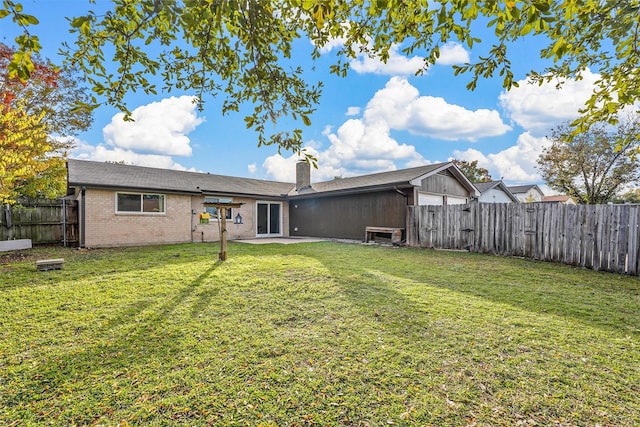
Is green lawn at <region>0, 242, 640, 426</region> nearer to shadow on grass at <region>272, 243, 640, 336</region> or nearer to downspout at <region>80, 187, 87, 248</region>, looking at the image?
shadow on grass at <region>272, 243, 640, 336</region>

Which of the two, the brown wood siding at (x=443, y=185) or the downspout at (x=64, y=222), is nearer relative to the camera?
the downspout at (x=64, y=222)

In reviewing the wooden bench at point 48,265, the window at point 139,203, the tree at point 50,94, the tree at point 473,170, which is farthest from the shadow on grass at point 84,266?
the tree at point 473,170

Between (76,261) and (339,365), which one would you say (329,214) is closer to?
(76,261)

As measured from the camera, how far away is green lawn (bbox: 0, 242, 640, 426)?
1.95 meters

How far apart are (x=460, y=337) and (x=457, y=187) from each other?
12909 millimetres

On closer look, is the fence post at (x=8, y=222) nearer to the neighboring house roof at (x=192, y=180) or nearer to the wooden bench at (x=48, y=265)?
the neighboring house roof at (x=192, y=180)

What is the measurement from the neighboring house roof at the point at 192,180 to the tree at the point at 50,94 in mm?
1865

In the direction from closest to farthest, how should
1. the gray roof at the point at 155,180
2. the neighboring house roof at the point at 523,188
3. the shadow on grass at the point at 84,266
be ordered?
the shadow on grass at the point at 84,266 → the gray roof at the point at 155,180 → the neighboring house roof at the point at 523,188

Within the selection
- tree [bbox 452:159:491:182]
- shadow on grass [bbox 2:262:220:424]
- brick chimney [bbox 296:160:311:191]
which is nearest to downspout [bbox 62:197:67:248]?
shadow on grass [bbox 2:262:220:424]

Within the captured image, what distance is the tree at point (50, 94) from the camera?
10469 millimetres

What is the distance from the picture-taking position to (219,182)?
15.5 meters

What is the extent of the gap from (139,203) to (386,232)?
401 inches

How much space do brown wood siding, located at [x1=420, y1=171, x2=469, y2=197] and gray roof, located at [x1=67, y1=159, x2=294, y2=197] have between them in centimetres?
780

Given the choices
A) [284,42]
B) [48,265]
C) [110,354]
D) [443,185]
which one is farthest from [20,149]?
[443,185]
